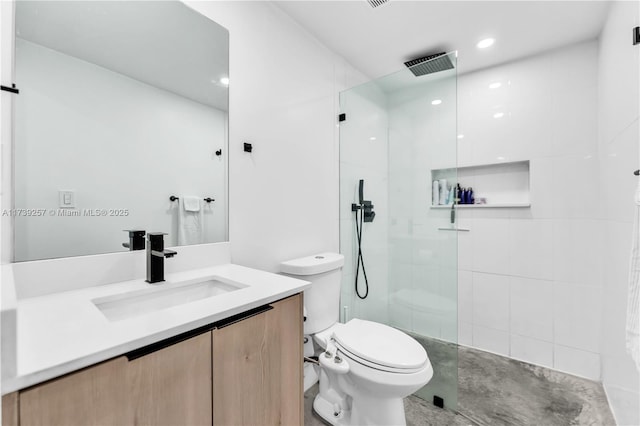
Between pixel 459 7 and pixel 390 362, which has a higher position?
pixel 459 7

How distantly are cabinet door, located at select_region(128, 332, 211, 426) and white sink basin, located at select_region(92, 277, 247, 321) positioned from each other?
340 millimetres

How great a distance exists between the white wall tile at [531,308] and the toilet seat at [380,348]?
1356mm

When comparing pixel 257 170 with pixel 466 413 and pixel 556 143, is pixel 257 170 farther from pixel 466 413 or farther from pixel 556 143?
pixel 556 143

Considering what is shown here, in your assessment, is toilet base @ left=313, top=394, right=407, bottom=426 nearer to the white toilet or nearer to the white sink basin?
the white toilet

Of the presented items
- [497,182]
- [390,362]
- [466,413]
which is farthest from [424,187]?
[466,413]

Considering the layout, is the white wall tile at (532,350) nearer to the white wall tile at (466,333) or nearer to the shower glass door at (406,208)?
the white wall tile at (466,333)

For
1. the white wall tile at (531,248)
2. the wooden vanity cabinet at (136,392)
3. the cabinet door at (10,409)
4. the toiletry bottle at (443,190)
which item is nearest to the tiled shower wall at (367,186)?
the toiletry bottle at (443,190)

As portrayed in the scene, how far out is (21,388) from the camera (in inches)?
18.9

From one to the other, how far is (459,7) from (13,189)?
2196 mm

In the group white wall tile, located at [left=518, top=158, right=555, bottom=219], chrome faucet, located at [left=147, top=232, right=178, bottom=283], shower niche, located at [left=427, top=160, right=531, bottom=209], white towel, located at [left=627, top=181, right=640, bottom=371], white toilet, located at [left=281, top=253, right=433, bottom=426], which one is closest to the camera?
white towel, located at [left=627, top=181, right=640, bottom=371]

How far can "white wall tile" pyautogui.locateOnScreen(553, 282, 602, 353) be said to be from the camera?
6.42ft

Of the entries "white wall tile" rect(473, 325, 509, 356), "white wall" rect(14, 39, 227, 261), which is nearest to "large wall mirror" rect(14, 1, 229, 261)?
"white wall" rect(14, 39, 227, 261)

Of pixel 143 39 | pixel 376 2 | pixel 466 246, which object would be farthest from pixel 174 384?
pixel 466 246

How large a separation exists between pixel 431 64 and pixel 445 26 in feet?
0.81
